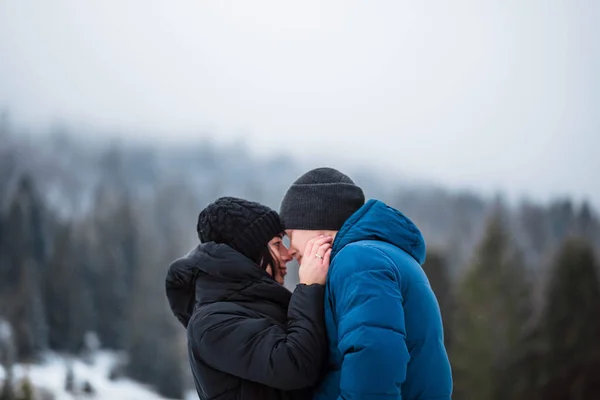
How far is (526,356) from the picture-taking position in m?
11.0

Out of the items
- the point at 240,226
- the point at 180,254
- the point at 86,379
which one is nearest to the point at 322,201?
the point at 240,226

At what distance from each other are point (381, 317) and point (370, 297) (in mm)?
49

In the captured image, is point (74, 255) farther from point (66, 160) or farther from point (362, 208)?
point (362, 208)

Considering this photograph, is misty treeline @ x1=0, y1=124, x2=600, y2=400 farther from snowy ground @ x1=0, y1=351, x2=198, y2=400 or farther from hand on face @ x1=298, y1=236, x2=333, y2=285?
hand on face @ x1=298, y1=236, x2=333, y2=285

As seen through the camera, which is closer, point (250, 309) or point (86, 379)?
point (250, 309)

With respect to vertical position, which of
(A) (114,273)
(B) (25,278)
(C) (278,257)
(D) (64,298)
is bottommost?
(D) (64,298)

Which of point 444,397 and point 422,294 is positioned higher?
point 422,294

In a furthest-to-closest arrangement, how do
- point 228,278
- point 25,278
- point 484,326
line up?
1. point 25,278
2. point 484,326
3. point 228,278

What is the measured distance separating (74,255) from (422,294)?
42.3ft

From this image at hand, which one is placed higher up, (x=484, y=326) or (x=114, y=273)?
(x=114, y=273)

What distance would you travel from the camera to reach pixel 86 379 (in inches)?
467

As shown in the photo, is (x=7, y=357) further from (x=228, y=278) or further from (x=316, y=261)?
(x=316, y=261)

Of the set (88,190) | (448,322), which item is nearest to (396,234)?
(448,322)

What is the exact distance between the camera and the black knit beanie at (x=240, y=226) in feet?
5.31
